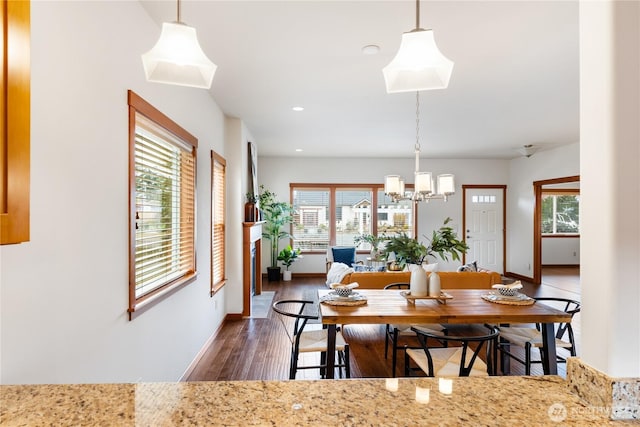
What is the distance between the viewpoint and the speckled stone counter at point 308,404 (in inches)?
33.3

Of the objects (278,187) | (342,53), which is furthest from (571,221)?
(342,53)

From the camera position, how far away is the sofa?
4.10 metres

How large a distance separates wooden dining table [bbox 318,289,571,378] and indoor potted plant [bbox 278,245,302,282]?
15.6 ft

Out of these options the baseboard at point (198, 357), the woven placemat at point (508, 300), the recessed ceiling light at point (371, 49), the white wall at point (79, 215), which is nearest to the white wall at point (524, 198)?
the woven placemat at point (508, 300)

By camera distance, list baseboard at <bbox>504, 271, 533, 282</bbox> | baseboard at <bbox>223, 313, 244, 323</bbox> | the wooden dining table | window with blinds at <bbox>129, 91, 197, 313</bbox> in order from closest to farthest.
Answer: window with blinds at <bbox>129, 91, 197, 313</bbox>
the wooden dining table
baseboard at <bbox>223, 313, 244, 323</bbox>
baseboard at <bbox>504, 271, 533, 282</bbox>

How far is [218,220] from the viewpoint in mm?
4379

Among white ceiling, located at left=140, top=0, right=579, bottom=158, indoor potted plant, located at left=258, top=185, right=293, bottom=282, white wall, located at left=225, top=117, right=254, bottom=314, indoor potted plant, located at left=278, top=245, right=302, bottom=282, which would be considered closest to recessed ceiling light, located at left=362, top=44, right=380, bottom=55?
white ceiling, located at left=140, top=0, right=579, bottom=158

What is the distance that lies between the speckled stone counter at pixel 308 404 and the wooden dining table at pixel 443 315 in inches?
55.2

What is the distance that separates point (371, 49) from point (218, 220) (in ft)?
8.86

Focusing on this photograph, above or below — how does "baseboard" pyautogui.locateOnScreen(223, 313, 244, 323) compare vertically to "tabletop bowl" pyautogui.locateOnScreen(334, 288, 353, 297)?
below

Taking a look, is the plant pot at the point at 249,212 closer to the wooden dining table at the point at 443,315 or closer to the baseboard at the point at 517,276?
the wooden dining table at the point at 443,315

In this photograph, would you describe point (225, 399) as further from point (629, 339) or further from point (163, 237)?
point (163, 237)

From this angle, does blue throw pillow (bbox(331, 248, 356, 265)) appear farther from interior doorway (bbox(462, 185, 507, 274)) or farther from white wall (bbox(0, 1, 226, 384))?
white wall (bbox(0, 1, 226, 384))

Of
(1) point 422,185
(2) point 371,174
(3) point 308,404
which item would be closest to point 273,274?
(2) point 371,174
